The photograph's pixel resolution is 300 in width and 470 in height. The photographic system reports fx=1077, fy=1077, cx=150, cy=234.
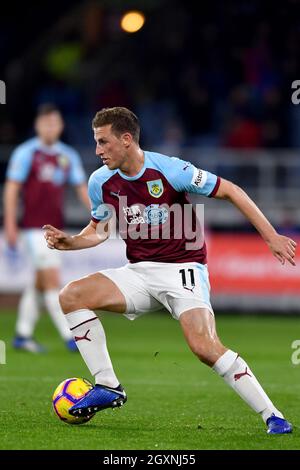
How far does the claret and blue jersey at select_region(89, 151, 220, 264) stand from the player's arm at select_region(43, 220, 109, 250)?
202 millimetres

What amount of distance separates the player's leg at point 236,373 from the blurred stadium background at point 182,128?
174 cm

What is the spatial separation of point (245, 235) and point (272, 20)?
4347mm

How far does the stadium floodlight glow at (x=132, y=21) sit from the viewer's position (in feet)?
68.2

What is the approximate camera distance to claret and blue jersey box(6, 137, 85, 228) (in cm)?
1199

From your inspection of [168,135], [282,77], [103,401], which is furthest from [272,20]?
[103,401]

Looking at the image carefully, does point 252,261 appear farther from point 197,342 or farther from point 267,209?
point 197,342

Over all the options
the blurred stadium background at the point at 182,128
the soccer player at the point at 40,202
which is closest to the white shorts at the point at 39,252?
the soccer player at the point at 40,202

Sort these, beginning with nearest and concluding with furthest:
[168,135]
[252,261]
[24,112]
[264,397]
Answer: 1. [264,397]
2. [252,261]
3. [168,135]
4. [24,112]

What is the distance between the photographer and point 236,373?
262 inches

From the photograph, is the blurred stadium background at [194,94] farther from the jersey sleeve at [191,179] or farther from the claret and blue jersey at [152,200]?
the jersey sleeve at [191,179]

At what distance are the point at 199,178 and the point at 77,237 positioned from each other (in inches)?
38.5

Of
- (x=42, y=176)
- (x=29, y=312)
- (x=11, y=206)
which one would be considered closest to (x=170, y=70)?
(x=42, y=176)

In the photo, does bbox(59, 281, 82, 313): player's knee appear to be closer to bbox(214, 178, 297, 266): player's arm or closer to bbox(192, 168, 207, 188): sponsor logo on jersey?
bbox(192, 168, 207, 188): sponsor logo on jersey

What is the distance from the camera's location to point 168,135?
1783 cm
